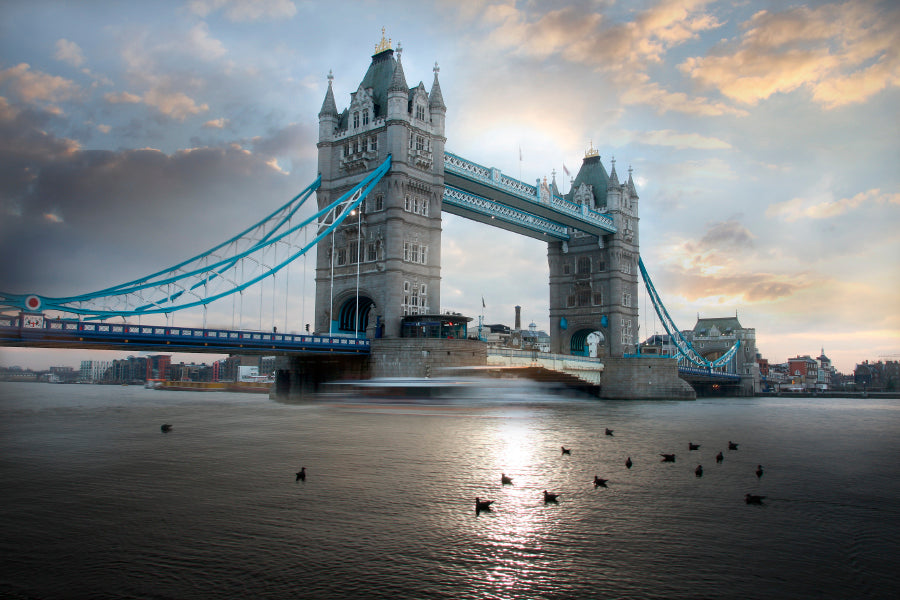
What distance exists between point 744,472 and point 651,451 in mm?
4637

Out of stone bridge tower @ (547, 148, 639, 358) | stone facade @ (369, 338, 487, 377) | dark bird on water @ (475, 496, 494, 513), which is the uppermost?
stone bridge tower @ (547, 148, 639, 358)

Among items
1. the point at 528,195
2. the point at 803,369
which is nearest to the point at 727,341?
the point at 528,195

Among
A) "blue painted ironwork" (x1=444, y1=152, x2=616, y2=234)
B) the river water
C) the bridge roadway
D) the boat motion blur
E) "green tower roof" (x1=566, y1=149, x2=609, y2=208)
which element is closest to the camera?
the river water

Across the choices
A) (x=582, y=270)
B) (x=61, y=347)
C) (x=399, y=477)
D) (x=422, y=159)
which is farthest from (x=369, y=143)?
(x=399, y=477)

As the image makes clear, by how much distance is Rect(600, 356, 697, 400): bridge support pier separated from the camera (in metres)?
63.2

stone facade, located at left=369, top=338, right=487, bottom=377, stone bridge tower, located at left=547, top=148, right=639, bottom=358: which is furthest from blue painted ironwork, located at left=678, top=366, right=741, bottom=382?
stone facade, located at left=369, top=338, right=487, bottom=377

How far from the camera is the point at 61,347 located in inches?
1470

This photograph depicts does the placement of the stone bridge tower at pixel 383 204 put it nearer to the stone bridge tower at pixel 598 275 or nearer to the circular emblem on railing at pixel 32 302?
the circular emblem on railing at pixel 32 302

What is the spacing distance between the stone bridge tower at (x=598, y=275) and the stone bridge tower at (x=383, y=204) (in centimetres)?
3003

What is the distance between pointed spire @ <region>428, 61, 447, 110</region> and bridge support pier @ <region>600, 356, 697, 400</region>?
29754 millimetres

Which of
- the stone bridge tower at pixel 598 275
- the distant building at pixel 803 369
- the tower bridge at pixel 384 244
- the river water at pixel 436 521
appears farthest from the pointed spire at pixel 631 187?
the distant building at pixel 803 369

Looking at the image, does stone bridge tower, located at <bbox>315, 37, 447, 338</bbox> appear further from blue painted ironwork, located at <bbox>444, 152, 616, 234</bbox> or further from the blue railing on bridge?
the blue railing on bridge

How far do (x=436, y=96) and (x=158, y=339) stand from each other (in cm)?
3111

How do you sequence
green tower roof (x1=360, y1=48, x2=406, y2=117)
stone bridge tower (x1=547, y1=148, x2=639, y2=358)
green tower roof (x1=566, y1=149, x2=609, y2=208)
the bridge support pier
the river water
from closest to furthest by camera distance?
the river water < green tower roof (x1=360, y1=48, x2=406, y2=117) < the bridge support pier < stone bridge tower (x1=547, y1=148, x2=639, y2=358) < green tower roof (x1=566, y1=149, x2=609, y2=208)
